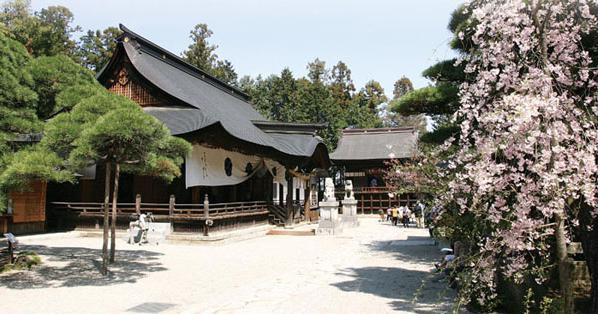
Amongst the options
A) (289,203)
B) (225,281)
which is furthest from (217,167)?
(225,281)

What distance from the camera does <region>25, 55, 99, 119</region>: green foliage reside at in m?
10.2

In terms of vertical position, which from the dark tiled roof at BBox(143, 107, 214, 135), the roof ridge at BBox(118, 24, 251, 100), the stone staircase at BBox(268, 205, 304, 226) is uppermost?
the roof ridge at BBox(118, 24, 251, 100)

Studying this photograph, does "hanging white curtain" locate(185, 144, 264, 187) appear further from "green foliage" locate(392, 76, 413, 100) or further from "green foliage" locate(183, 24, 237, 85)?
"green foliage" locate(392, 76, 413, 100)

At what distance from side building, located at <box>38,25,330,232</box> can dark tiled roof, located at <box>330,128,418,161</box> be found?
1295 cm

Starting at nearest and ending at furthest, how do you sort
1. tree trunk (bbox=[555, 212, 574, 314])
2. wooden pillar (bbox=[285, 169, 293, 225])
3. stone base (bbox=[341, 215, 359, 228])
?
tree trunk (bbox=[555, 212, 574, 314]) → wooden pillar (bbox=[285, 169, 293, 225]) → stone base (bbox=[341, 215, 359, 228])

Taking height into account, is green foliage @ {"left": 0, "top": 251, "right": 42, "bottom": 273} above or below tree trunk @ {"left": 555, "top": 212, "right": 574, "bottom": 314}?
below

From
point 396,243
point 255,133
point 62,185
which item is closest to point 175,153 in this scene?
point 396,243

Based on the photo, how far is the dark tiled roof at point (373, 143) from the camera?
37.8 m

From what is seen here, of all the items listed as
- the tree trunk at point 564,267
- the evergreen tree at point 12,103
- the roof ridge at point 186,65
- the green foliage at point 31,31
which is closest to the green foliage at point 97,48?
the green foliage at point 31,31

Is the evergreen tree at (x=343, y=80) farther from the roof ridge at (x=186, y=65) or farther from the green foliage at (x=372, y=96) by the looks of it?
the roof ridge at (x=186, y=65)

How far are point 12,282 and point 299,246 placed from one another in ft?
29.4

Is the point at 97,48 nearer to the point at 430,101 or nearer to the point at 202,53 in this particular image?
the point at 202,53

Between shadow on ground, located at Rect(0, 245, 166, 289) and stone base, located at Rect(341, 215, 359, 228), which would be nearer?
shadow on ground, located at Rect(0, 245, 166, 289)

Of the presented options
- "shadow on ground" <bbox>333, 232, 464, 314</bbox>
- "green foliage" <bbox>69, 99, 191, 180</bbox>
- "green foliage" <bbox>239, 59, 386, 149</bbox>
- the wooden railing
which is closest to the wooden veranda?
"green foliage" <bbox>239, 59, 386, 149</bbox>
